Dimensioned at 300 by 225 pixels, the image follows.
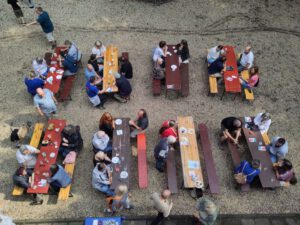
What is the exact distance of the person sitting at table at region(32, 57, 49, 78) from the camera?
1195 cm

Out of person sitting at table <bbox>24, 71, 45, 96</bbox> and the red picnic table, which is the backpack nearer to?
the red picnic table

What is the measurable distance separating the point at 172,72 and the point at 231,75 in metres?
2.28

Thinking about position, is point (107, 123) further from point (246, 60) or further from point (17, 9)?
point (17, 9)

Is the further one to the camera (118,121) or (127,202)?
(118,121)

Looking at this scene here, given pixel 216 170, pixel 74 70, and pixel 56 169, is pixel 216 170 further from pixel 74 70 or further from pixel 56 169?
pixel 74 70

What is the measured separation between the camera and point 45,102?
10844 millimetres

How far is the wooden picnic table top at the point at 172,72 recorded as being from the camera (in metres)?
12.0

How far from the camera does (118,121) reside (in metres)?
10.8

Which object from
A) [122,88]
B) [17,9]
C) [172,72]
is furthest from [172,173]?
[17,9]

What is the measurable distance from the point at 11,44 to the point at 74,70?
Result: 3759mm

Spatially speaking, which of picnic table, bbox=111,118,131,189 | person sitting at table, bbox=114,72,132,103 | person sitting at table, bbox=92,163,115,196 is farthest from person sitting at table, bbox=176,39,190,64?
person sitting at table, bbox=92,163,115,196

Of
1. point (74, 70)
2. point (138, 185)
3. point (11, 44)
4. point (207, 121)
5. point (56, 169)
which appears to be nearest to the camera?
point (56, 169)

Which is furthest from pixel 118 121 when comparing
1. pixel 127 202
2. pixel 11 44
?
pixel 11 44

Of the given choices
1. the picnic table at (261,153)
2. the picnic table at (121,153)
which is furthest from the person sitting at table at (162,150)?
the picnic table at (261,153)
